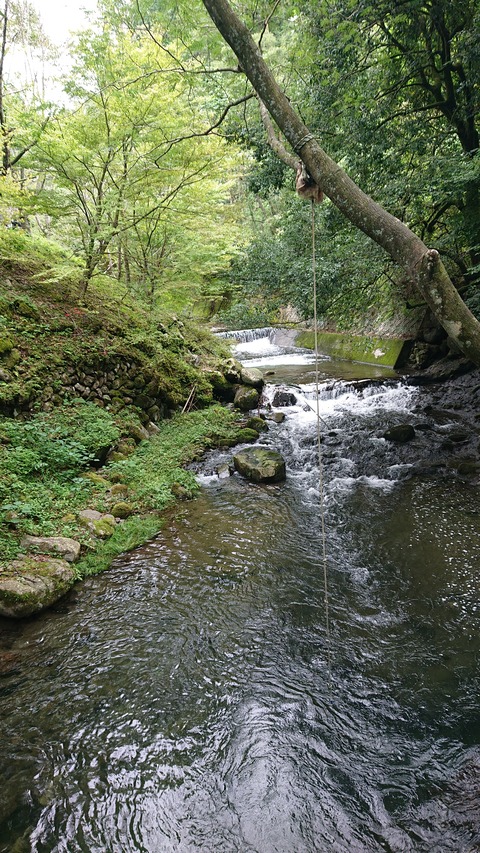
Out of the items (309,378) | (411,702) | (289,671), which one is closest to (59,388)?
(289,671)

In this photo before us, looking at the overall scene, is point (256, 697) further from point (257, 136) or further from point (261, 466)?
point (257, 136)

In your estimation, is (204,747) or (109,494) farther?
(109,494)

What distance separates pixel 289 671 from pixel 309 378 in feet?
Answer: 34.7

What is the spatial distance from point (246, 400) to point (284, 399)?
1.14 metres

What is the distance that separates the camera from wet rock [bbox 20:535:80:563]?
4441 millimetres

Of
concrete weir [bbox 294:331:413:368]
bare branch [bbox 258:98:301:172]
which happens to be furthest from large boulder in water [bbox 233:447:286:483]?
concrete weir [bbox 294:331:413:368]

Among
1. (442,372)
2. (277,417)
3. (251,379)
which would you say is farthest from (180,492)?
(442,372)

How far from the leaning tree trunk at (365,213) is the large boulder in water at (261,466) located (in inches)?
179

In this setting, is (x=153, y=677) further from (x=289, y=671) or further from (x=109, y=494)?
(x=109, y=494)

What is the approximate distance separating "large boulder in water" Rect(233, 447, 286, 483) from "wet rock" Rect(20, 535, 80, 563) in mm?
3308

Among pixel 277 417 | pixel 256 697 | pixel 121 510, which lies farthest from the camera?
pixel 277 417

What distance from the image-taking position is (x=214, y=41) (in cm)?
473

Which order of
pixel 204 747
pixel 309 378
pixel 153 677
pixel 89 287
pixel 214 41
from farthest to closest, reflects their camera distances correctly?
1. pixel 309 378
2. pixel 89 287
3. pixel 214 41
4. pixel 153 677
5. pixel 204 747

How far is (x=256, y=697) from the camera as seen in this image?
315 centimetres
